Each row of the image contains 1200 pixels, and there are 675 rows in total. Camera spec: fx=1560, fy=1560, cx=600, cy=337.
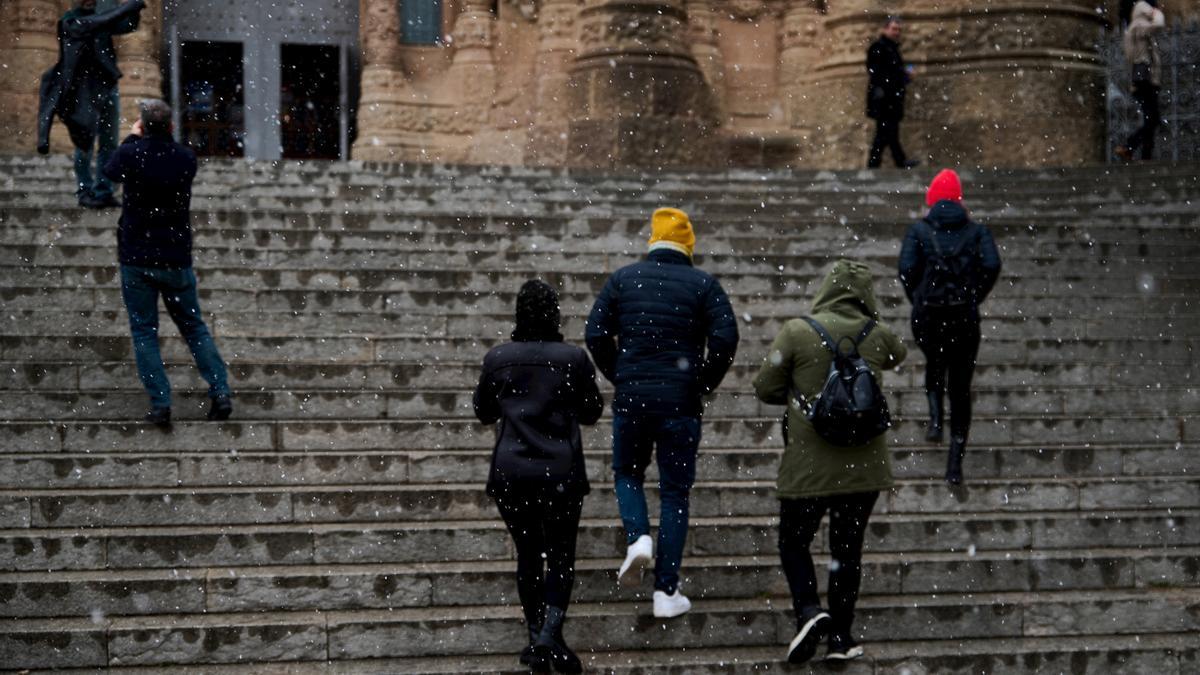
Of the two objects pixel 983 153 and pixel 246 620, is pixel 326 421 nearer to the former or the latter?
pixel 246 620

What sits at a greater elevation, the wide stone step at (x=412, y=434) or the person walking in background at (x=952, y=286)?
the person walking in background at (x=952, y=286)

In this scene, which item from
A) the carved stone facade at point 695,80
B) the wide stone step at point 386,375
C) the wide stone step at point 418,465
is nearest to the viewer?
the wide stone step at point 418,465

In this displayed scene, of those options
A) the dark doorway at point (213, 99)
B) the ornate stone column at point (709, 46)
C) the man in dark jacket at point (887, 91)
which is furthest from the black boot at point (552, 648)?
the dark doorway at point (213, 99)

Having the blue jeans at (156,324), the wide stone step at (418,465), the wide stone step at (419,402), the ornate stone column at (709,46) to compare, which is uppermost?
the ornate stone column at (709,46)

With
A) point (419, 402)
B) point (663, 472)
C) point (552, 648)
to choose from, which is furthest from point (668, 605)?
point (419, 402)

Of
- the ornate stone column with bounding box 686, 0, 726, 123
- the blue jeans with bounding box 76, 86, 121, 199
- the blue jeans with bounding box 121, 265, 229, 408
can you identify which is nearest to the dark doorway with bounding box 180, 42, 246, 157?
the ornate stone column with bounding box 686, 0, 726, 123

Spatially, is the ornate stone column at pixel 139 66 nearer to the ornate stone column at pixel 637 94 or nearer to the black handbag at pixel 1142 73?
the ornate stone column at pixel 637 94

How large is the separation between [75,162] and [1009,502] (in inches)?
293

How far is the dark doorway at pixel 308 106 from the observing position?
21.2 meters

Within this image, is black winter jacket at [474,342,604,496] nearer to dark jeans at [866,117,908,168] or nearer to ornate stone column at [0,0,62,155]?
dark jeans at [866,117,908,168]

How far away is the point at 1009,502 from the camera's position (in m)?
8.26

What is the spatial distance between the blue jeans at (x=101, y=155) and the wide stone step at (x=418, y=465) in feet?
13.1

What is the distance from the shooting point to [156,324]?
8.49 m

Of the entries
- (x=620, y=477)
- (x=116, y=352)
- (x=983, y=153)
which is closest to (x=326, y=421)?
(x=116, y=352)
